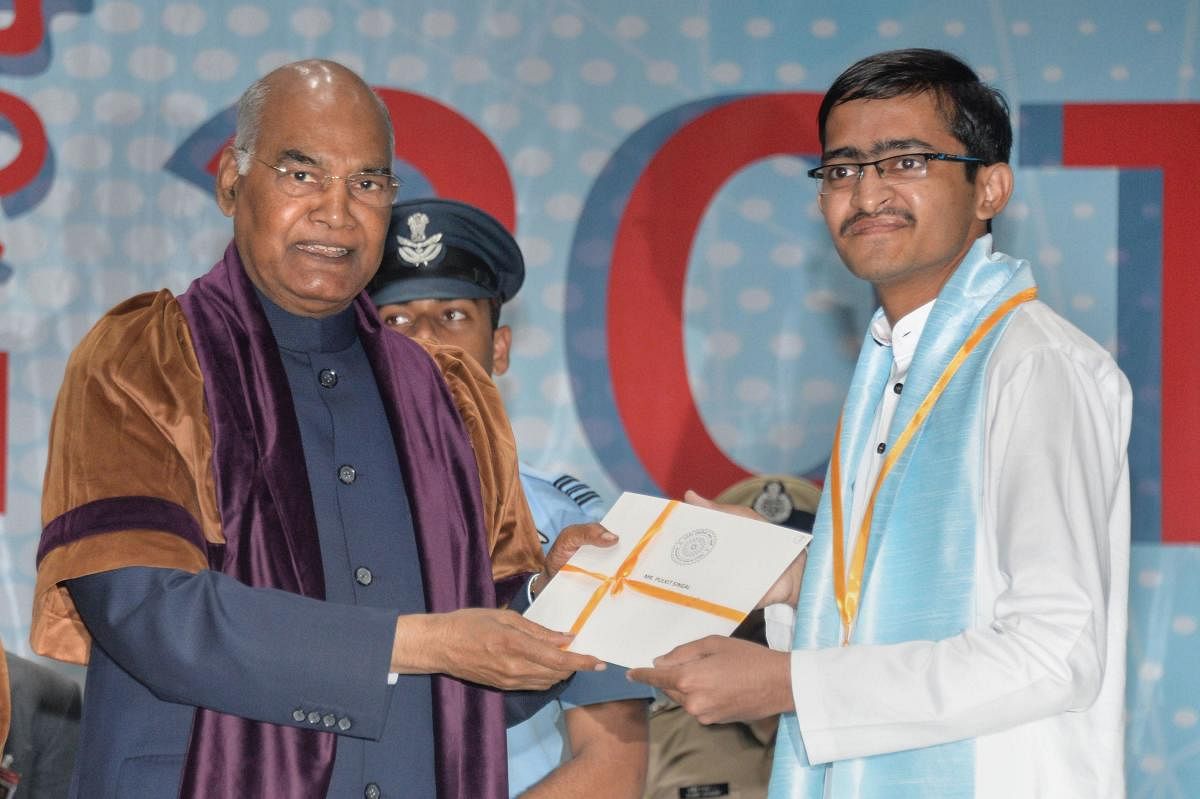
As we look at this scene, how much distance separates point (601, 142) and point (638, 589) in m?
3.03

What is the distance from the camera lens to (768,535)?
2510 mm

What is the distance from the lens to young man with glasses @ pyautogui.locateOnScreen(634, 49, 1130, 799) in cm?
224

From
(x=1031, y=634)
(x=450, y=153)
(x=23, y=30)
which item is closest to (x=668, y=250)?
(x=450, y=153)

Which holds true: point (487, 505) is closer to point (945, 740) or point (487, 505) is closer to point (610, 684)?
point (610, 684)

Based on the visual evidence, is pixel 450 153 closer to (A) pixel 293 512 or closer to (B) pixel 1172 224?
(B) pixel 1172 224

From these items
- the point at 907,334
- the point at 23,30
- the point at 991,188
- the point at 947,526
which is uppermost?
the point at 23,30

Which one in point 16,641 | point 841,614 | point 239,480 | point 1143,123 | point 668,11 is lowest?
point 16,641

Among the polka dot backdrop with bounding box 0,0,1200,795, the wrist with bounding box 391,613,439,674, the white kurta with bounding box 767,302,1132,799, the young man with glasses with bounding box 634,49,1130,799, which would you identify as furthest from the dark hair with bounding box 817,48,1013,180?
the polka dot backdrop with bounding box 0,0,1200,795

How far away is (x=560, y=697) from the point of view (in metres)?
3.20

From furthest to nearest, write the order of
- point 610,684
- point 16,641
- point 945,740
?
point 16,641, point 610,684, point 945,740

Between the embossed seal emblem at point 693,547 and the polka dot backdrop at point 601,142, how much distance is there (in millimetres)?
2669

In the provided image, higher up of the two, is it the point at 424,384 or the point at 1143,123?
the point at 1143,123

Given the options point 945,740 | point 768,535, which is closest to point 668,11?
point 768,535

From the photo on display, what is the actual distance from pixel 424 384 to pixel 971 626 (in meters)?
1.04
